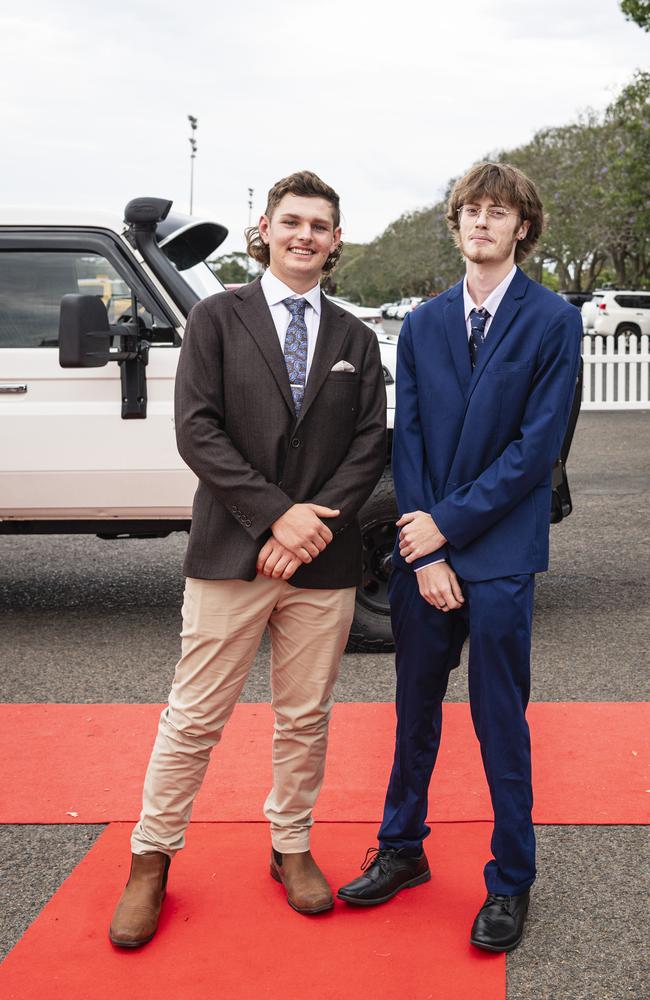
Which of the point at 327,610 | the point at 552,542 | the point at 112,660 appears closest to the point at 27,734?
the point at 112,660

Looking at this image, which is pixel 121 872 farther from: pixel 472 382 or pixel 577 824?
pixel 472 382

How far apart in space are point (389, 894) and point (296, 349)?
1531mm

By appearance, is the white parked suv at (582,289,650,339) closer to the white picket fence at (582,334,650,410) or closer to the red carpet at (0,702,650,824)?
the white picket fence at (582,334,650,410)

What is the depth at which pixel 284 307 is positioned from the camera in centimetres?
319

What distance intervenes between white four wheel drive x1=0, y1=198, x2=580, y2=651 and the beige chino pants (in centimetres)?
228

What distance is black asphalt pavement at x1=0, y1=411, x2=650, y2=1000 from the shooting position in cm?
309

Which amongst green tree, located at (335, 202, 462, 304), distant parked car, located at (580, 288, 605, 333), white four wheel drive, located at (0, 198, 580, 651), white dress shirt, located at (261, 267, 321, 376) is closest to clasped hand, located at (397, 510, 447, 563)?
white dress shirt, located at (261, 267, 321, 376)

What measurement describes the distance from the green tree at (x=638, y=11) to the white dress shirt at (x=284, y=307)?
2293 cm

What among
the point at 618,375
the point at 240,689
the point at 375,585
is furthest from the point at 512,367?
the point at 618,375

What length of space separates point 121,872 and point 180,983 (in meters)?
0.66

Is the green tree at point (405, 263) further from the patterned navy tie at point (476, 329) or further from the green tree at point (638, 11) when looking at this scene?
the patterned navy tie at point (476, 329)

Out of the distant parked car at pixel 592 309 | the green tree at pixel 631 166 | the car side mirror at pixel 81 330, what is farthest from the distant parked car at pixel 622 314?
the car side mirror at pixel 81 330

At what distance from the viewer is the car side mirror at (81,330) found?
16.4ft

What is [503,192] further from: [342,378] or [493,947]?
[493,947]
